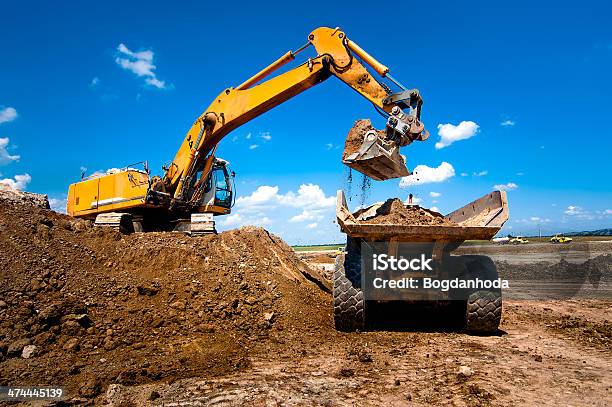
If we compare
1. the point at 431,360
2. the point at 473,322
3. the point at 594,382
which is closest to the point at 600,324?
the point at 473,322

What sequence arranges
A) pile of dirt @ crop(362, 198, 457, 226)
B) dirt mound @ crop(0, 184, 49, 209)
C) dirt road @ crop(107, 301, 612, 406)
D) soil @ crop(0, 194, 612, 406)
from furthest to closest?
dirt mound @ crop(0, 184, 49, 209) < pile of dirt @ crop(362, 198, 457, 226) < soil @ crop(0, 194, 612, 406) < dirt road @ crop(107, 301, 612, 406)

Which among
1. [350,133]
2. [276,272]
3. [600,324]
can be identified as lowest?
[600,324]

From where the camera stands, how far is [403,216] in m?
5.50

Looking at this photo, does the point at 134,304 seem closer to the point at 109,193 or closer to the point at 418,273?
the point at 418,273

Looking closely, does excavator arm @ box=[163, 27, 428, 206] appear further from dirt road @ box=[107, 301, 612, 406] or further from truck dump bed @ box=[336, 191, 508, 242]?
dirt road @ box=[107, 301, 612, 406]

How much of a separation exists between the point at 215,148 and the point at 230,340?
8.06 meters

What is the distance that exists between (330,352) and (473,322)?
2060 millimetres

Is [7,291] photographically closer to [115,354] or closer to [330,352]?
[115,354]

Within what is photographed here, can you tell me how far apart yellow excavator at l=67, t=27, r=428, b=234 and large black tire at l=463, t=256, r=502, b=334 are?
2.19 meters

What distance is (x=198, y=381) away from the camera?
375 cm

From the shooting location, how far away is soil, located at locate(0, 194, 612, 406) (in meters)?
3.51

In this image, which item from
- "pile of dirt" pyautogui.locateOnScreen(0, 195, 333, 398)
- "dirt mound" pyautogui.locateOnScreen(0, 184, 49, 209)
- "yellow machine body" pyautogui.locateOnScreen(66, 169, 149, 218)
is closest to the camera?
"pile of dirt" pyautogui.locateOnScreen(0, 195, 333, 398)

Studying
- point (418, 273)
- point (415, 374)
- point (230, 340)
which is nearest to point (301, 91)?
point (418, 273)

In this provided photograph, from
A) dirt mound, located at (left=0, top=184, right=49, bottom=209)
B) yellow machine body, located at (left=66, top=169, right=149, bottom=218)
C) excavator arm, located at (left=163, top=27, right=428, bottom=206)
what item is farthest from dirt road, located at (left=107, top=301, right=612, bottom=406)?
dirt mound, located at (left=0, top=184, right=49, bottom=209)
